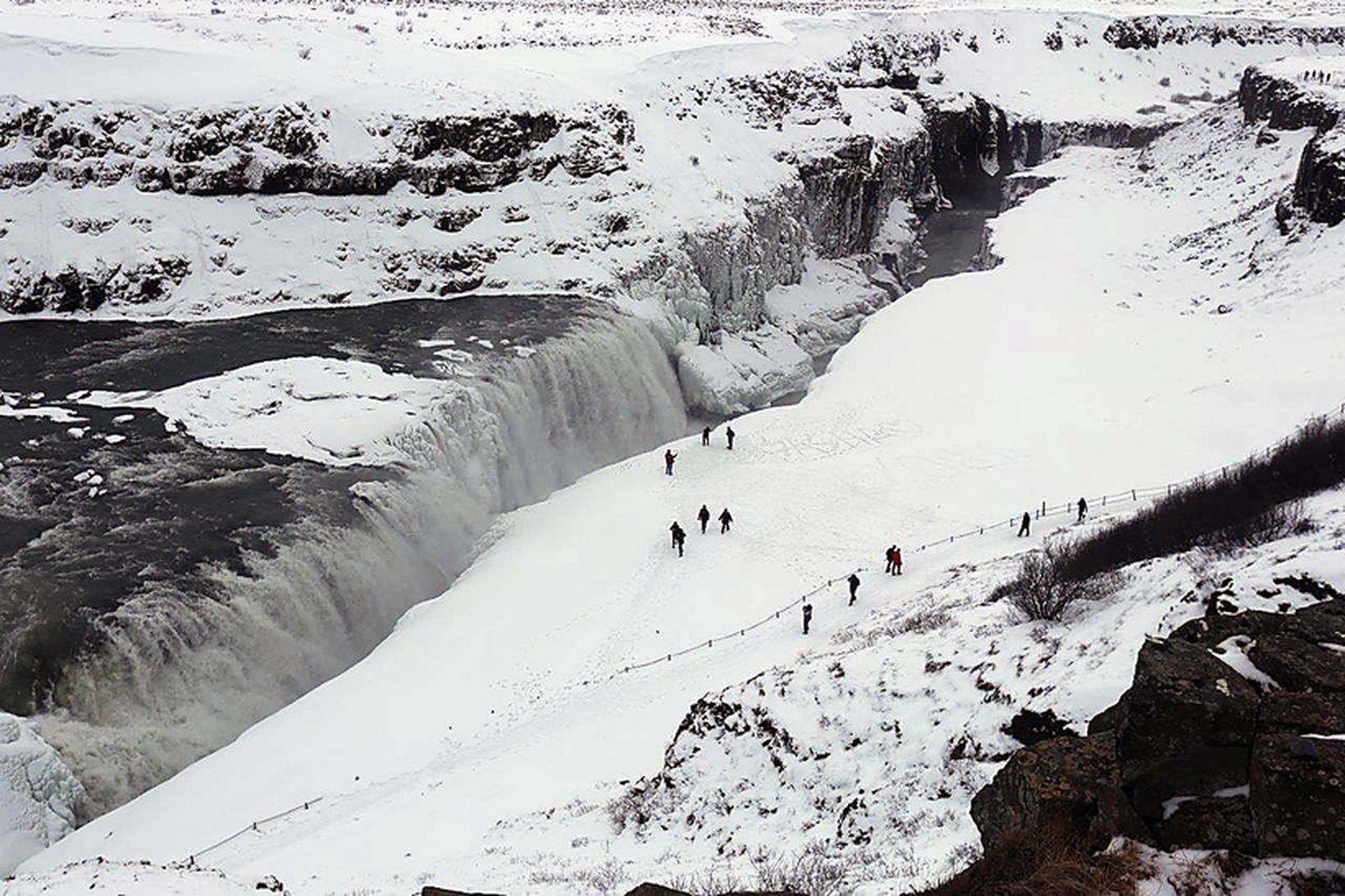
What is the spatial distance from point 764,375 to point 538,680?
20.7m

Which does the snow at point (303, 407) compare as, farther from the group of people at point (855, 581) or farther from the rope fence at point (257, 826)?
the group of people at point (855, 581)

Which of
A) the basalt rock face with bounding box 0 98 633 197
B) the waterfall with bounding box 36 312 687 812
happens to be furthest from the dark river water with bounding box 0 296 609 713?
the basalt rock face with bounding box 0 98 633 197

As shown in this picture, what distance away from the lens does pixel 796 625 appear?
1911cm

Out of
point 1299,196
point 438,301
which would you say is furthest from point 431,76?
point 1299,196

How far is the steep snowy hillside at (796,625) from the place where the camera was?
1124cm

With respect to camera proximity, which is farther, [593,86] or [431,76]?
[593,86]

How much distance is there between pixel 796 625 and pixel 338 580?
9.26 m

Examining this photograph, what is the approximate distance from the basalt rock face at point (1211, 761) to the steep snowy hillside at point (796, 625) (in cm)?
180

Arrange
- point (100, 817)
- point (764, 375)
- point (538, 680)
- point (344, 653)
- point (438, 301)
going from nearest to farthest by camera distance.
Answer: point (100, 817), point (538, 680), point (344, 653), point (438, 301), point (764, 375)

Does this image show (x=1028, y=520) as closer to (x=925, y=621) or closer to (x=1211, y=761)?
(x=925, y=621)

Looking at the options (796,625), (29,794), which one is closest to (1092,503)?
(796,625)

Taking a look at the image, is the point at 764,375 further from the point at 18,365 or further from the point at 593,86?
the point at 18,365

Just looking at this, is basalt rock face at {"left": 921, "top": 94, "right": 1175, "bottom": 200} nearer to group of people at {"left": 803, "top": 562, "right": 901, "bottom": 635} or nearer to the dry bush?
group of people at {"left": 803, "top": 562, "right": 901, "bottom": 635}

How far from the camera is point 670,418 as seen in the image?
32500mm
